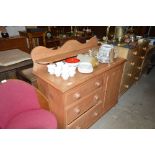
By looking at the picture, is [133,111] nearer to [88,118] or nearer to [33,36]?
[88,118]

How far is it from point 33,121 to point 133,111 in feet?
4.96

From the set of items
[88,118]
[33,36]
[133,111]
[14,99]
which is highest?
[33,36]

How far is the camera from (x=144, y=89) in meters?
2.67

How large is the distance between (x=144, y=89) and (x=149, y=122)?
0.91 m

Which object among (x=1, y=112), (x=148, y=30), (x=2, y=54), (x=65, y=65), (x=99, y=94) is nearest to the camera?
(x=1, y=112)

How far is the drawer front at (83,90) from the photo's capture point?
123 centimetres

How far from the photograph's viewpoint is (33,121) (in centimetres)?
117

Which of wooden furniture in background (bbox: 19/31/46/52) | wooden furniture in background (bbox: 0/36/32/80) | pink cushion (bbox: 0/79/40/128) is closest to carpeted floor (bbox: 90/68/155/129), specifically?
pink cushion (bbox: 0/79/40/128)

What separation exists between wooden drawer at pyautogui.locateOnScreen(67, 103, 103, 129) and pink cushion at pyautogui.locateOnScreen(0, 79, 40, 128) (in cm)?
43

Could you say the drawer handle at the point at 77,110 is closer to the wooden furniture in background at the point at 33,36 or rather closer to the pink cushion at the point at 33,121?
the pink cushion at the point at 33,121

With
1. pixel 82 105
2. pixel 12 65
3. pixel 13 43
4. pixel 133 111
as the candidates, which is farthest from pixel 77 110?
pixel 13 43

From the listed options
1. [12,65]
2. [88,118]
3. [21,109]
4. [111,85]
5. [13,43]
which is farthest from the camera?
[13,43]
